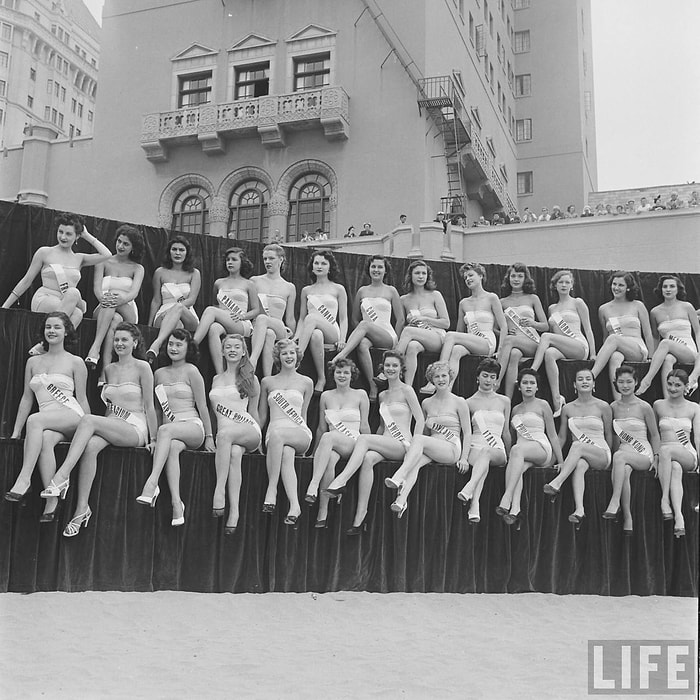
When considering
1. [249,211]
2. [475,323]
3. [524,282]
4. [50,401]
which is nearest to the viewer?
[50,401]

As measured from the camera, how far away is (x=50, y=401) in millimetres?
7469

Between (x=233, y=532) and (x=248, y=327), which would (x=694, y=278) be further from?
(x=233, y=532)

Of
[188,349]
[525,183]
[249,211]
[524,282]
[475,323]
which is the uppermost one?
[525,183]

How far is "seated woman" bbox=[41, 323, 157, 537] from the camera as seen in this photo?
24.2ft

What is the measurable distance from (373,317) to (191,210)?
54.1 feet

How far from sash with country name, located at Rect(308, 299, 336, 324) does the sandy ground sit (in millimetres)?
2876

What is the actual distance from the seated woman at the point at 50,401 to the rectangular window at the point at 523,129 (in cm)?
3320

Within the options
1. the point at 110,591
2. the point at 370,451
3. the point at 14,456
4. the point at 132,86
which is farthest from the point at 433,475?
the point at 132,86

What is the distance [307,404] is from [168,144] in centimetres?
1805

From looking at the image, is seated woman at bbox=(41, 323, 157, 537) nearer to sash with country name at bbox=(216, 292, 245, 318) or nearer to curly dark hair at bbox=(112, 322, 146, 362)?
curly dark hair at bbox=(112, 322, 146, 362)

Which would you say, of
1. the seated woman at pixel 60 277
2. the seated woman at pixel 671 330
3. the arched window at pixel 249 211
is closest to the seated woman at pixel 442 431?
the seated woman at pixel 671 330

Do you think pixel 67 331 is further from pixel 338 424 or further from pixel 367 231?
pixel 367 231

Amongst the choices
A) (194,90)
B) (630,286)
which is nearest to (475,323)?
(630,286)

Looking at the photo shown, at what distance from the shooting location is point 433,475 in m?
8.60
